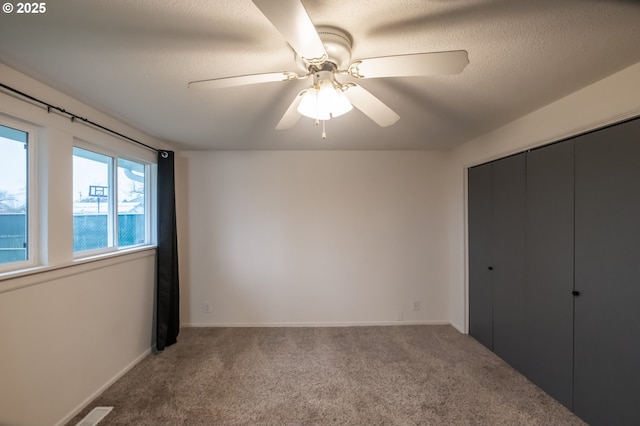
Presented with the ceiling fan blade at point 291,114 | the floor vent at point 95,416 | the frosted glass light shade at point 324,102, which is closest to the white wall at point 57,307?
the floor vent at point 95,416

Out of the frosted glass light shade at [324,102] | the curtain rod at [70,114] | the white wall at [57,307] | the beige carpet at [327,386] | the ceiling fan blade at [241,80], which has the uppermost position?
the curtain rod at [70,114]

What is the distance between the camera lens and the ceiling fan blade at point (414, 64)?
101 centimetres

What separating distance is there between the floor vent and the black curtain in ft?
2.69

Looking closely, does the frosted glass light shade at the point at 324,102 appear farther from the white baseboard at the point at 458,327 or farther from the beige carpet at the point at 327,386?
the white baseboard at the point at 458,327

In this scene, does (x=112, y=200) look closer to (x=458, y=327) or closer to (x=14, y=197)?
(x=14, y=197)

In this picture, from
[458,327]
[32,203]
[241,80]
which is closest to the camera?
[241,80]

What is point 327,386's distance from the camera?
7.23ft

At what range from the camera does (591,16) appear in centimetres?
113

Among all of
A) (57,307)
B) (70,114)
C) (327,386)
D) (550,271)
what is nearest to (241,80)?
(70,114)

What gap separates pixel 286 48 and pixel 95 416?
2718 mm

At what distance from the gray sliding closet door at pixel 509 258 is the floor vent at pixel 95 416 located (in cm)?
334

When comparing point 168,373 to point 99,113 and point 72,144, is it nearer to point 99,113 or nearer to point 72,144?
point 72,144

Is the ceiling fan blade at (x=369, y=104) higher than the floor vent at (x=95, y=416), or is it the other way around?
the ceiling fan blade at (x=369, y=104)

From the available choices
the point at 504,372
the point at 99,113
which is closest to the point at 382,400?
the point at 504,372
